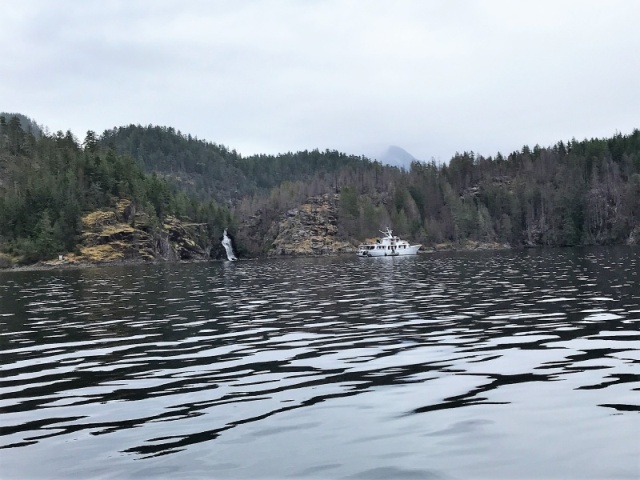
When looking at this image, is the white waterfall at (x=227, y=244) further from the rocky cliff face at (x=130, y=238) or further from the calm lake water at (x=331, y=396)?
the calm lake water at (x=331, y=396)

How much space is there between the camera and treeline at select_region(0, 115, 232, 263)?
154 m

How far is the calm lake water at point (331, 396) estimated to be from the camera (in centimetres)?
1011

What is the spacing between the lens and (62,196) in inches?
6565

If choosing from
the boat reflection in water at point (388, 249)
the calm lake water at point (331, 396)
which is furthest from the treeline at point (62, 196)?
the calm lake water at point (331, 396)

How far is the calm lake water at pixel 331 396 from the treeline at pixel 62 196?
5336 inches

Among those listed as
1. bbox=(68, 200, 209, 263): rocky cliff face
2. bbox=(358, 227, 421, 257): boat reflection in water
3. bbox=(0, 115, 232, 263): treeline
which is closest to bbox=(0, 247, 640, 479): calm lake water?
bbox=(68, 200, 209, 263): rocky cliff face

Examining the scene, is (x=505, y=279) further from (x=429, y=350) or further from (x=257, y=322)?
(x=429, y=350)

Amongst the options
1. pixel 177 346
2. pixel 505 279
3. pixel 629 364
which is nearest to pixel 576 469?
pixel 629 364

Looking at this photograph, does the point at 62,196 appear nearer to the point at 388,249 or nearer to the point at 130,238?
the point at 130,238

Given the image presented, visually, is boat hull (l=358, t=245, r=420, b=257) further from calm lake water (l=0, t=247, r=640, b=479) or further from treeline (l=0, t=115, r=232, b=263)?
calm lake water (l=0, t=247, r=640, b=479)

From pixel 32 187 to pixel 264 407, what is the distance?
174 metres

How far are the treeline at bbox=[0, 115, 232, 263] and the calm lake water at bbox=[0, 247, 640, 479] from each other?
13554 cm

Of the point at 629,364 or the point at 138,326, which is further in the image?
the point at 138,326

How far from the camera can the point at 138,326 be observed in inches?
1101
